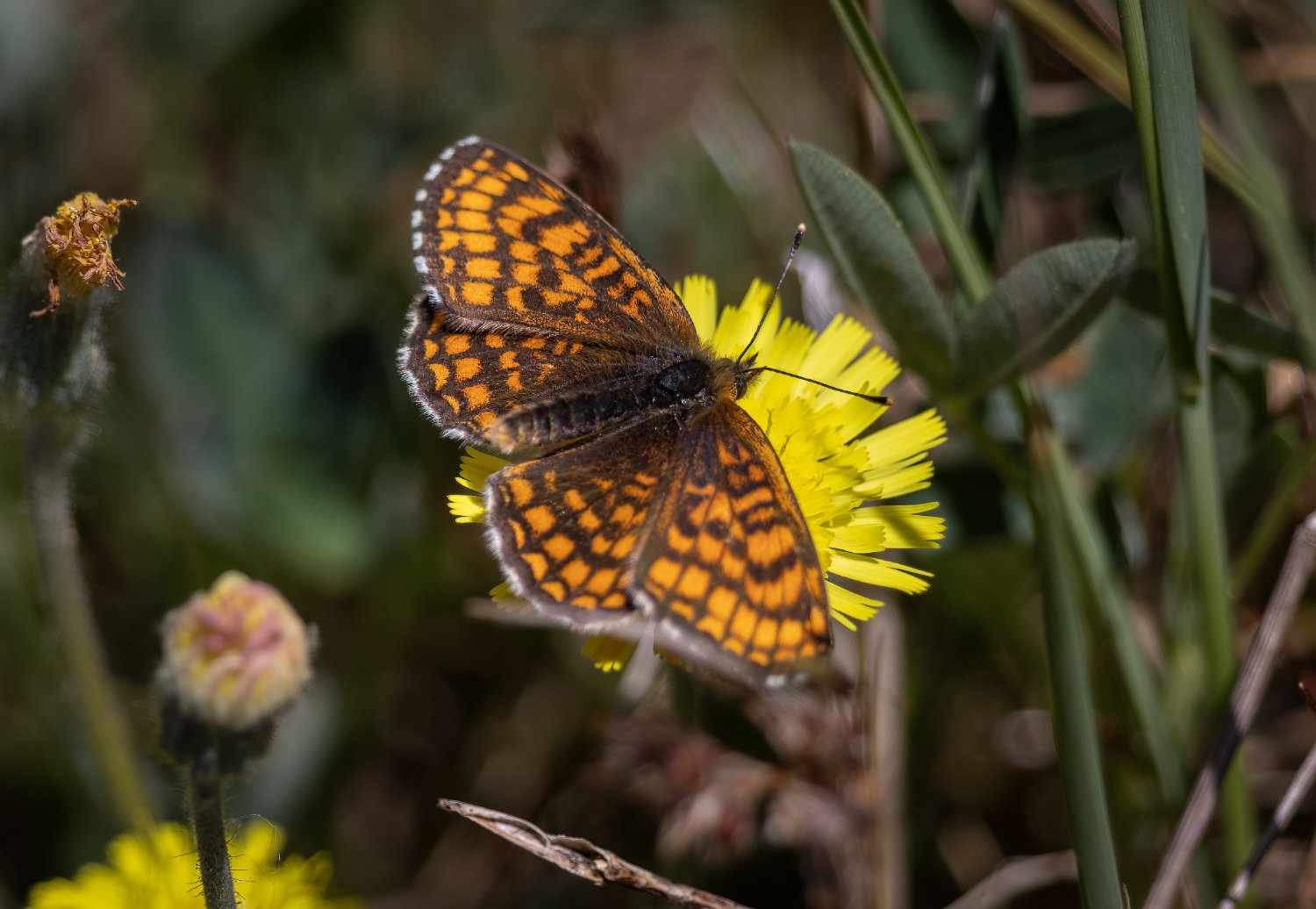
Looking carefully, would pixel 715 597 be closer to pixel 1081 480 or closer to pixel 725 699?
pixel 725 699

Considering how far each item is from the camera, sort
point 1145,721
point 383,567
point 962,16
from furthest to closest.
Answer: point 383,567 → point 962,16 → point 1145,721

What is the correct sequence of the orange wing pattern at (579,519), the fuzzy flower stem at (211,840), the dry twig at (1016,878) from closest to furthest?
1. the fuzzy flower stem at (211,840)
2. the orange wing pattern at (579,519)
3. the dry twig at (1016,878)

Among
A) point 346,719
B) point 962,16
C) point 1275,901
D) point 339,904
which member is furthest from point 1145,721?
point 346,719

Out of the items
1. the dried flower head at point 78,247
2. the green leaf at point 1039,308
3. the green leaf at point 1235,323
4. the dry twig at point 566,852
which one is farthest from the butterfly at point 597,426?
the green leaf at point 1235,323

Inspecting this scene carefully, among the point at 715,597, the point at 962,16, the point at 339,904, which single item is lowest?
the point at 339,904

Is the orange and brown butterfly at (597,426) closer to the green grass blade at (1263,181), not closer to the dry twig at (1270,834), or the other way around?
the dry twig at (1270,834)

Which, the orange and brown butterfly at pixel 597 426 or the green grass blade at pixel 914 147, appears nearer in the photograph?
the orange and brown butterfly at pixel 597 426

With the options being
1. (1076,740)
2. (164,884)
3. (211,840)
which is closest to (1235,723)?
(1076,740)
